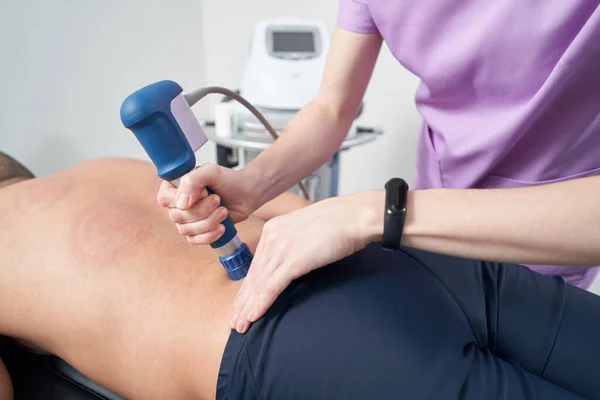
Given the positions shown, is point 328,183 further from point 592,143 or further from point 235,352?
point 235,352

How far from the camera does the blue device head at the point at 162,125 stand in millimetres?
546

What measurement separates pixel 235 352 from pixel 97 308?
1.08ft

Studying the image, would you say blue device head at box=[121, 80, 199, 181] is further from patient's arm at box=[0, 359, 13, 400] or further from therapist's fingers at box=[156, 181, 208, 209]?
patient's arm at box=[0, 359, 13, 400]

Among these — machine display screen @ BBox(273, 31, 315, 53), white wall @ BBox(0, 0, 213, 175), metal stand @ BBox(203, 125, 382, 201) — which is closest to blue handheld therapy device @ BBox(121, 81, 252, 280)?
metal stand @ BBox(203, 125, 382, 201)

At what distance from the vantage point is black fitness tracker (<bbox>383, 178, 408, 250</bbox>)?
605 millimetres

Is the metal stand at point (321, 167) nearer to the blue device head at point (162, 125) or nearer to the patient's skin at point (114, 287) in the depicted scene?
the patient's skin at point (114, 287)

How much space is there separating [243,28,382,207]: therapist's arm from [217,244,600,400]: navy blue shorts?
0.96 ft

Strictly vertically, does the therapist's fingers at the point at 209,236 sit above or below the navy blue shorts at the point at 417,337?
above

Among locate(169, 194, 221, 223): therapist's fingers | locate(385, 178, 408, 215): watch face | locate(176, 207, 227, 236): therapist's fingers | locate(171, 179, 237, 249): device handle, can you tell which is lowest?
locate(171, 179, 237, 249): device handle

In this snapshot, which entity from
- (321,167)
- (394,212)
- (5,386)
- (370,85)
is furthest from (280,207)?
(370,85)

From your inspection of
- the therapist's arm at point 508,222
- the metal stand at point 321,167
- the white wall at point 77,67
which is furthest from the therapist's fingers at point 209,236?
the white wall at point 77,67

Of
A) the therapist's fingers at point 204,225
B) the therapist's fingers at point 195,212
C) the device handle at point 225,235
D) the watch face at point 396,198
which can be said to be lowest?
the device handle at point 225,235

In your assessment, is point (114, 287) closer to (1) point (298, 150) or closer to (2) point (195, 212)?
(2) point (195, 212)

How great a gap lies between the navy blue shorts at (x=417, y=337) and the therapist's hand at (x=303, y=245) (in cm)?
3
